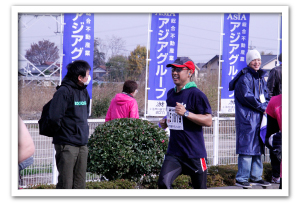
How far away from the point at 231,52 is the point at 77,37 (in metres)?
3.40

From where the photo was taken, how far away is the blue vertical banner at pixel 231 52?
806 centimetres

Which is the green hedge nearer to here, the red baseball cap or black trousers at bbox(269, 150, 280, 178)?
the red baseball cap

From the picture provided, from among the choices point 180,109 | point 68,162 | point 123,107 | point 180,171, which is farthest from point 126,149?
point 180,109

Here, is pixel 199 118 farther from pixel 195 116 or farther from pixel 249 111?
pixel 249 111

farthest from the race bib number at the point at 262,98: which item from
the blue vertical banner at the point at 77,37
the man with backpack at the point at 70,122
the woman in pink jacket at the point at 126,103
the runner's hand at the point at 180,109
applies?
the man with backpack at the point at 70,122

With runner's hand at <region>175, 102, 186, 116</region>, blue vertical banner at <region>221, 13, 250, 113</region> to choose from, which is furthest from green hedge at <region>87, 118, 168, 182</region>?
blue vertical banner at <region>221, 13, 250, 113</region>

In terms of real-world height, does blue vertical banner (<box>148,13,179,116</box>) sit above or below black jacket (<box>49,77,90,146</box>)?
above

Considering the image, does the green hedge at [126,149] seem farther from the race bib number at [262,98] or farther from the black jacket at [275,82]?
the black jacket at [275,82]

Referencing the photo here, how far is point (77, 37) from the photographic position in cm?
660

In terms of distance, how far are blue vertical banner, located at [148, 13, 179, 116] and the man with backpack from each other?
2856mm

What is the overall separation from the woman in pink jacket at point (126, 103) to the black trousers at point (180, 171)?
2.09 metres

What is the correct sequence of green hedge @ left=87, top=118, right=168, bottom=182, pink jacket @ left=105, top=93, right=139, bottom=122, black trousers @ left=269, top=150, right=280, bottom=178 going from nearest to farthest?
green hedge @ left=87, top=118, right=168, bottom=182 < pink jacket @ left=105, top=93, right=139, bottom=122 < black trousers @ left=269, top=150, right=280, bottom=178

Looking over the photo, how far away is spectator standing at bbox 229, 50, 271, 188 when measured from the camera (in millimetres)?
6109

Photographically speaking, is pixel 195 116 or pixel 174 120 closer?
pixel 195 116
